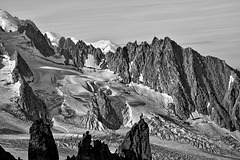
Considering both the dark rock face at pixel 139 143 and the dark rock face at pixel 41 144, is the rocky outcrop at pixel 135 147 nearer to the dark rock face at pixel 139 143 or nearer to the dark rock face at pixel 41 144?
the dark rock face at pixel 139 143

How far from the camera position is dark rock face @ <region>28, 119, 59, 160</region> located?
9031cm

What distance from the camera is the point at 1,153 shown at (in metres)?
85.2

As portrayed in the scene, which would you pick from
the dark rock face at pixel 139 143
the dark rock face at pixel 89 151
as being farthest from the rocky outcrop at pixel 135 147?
the dark rock face at pixel 89 151

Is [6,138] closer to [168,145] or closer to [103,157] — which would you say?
[168,145]

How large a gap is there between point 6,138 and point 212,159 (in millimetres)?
64292

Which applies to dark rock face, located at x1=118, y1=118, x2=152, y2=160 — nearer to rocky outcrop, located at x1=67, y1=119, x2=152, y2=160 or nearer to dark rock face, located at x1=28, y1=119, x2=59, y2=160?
rocky outcrop, located at x1=67, y1=119, x2=152, y2=160

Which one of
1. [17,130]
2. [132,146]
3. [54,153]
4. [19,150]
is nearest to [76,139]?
[17,130]

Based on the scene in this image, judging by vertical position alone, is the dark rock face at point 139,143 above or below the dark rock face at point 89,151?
above

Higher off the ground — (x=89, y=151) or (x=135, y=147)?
(x=135, y=147)

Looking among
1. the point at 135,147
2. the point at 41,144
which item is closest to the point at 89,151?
the point at 41,144

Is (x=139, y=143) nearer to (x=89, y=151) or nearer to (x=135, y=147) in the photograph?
(x=135, y=147)

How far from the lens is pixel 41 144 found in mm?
91000

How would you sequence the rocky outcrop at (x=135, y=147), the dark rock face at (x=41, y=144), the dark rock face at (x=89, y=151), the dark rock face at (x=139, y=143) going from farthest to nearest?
the dark rock face at (x=139, y=143) < the rocky outcrop at (x=135, y=147) < the dark rock face at (x=41, y=144) < the dark rock face at (x=89, y=151)

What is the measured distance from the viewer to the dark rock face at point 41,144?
90.3 m
